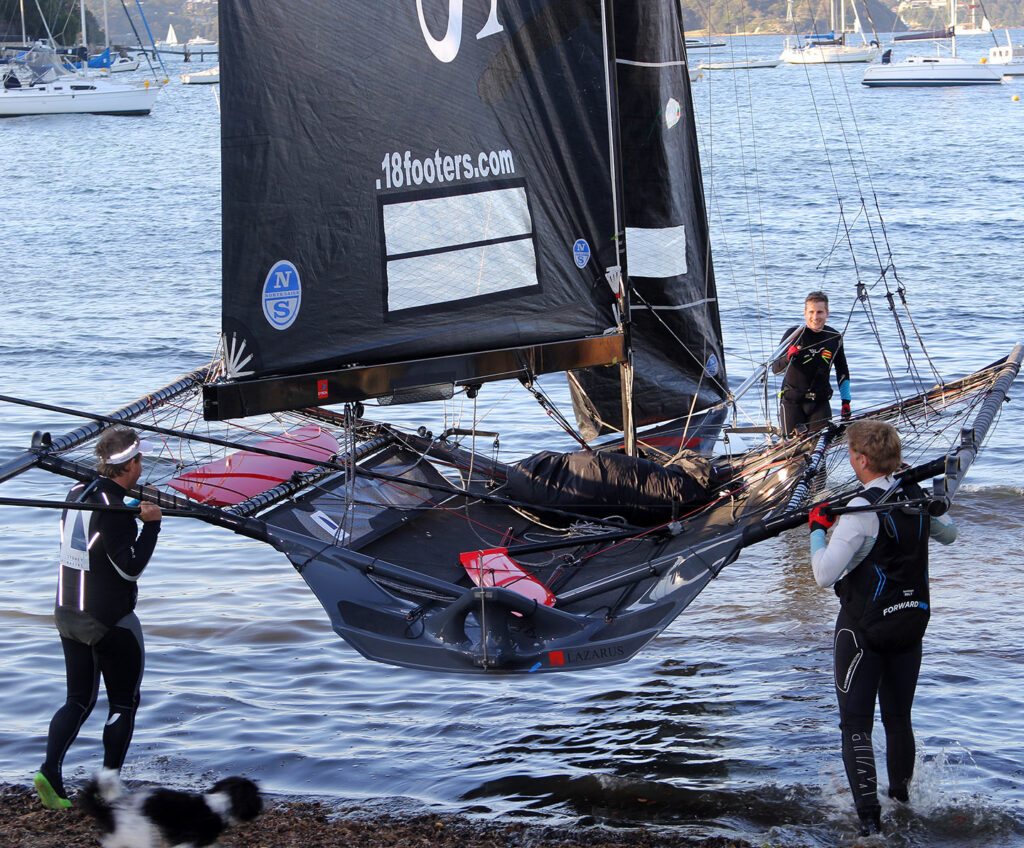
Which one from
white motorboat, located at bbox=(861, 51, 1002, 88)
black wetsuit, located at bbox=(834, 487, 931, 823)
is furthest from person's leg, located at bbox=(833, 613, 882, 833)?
white motorboat, located at bbox=(861, 51, 1002, 88)

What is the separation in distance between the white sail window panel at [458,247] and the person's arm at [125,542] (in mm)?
1714

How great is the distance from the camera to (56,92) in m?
52.9

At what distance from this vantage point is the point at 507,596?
17.2 feet

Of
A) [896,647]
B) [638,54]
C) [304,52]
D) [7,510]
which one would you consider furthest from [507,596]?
[7,510]

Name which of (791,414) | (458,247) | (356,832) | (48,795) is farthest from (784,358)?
(48,795)

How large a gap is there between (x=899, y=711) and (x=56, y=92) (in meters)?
55.2

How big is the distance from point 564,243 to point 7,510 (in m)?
6.26

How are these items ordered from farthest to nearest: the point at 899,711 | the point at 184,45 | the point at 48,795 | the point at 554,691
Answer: the point at 184,45 < the point at 554,691 < the point at 48,795 < the point at 899,711

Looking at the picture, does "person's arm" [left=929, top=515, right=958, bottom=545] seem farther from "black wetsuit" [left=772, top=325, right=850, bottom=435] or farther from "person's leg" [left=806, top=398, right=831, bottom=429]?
"person's leg" [left=806, top=398, right=831, bottom=429]

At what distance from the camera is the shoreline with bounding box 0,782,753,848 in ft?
16.2

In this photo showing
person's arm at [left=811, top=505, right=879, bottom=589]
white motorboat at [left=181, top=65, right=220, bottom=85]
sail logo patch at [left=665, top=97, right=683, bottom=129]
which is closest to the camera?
person's arm at [left=811, top=505, right=879, bottom=589]

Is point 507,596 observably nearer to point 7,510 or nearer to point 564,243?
point 564,243

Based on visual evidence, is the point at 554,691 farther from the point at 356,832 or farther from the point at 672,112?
the point at 672,112

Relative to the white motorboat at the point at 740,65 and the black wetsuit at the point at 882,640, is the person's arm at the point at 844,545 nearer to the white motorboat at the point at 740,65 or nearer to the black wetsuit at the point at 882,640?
the black wetsuit at the point at 882,640
